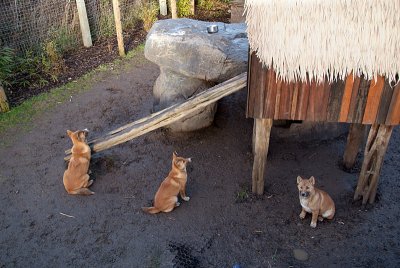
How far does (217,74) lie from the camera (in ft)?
25.5

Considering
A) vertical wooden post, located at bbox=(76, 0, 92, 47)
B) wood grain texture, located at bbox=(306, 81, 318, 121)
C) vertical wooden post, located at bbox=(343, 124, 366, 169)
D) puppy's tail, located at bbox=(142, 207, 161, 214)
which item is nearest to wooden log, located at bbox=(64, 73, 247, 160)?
wood grain texture, located at bbox=(306, 81, 318, 121)

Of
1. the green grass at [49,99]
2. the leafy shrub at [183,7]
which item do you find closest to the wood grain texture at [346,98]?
the green grass at [49,99]

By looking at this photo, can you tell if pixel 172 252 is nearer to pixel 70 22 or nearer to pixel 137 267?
pixel 137 267

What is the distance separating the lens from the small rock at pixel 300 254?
19.3ft

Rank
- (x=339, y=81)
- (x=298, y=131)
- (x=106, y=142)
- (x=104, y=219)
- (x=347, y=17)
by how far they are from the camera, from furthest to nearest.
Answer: (x=298, y=131)
(x=106, y=142)
(x=104, y=219)
(x=339, y=81)
(x=347, y=17)

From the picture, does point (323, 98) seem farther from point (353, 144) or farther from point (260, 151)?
point (353, 144)

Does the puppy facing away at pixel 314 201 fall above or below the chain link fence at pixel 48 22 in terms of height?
below

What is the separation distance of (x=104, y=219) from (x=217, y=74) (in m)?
3.38

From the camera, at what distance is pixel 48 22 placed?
1134cm

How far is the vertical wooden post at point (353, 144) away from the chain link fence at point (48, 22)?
8.23m

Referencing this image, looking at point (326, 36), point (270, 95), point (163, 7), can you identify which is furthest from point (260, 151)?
point (163, 7)

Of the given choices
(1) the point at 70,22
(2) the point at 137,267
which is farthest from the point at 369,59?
(1) the point at 70,22

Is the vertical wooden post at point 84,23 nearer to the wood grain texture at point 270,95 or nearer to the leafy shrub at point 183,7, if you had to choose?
the leafy shrub at point 183,7

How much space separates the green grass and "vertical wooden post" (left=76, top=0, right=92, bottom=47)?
4.11ft
